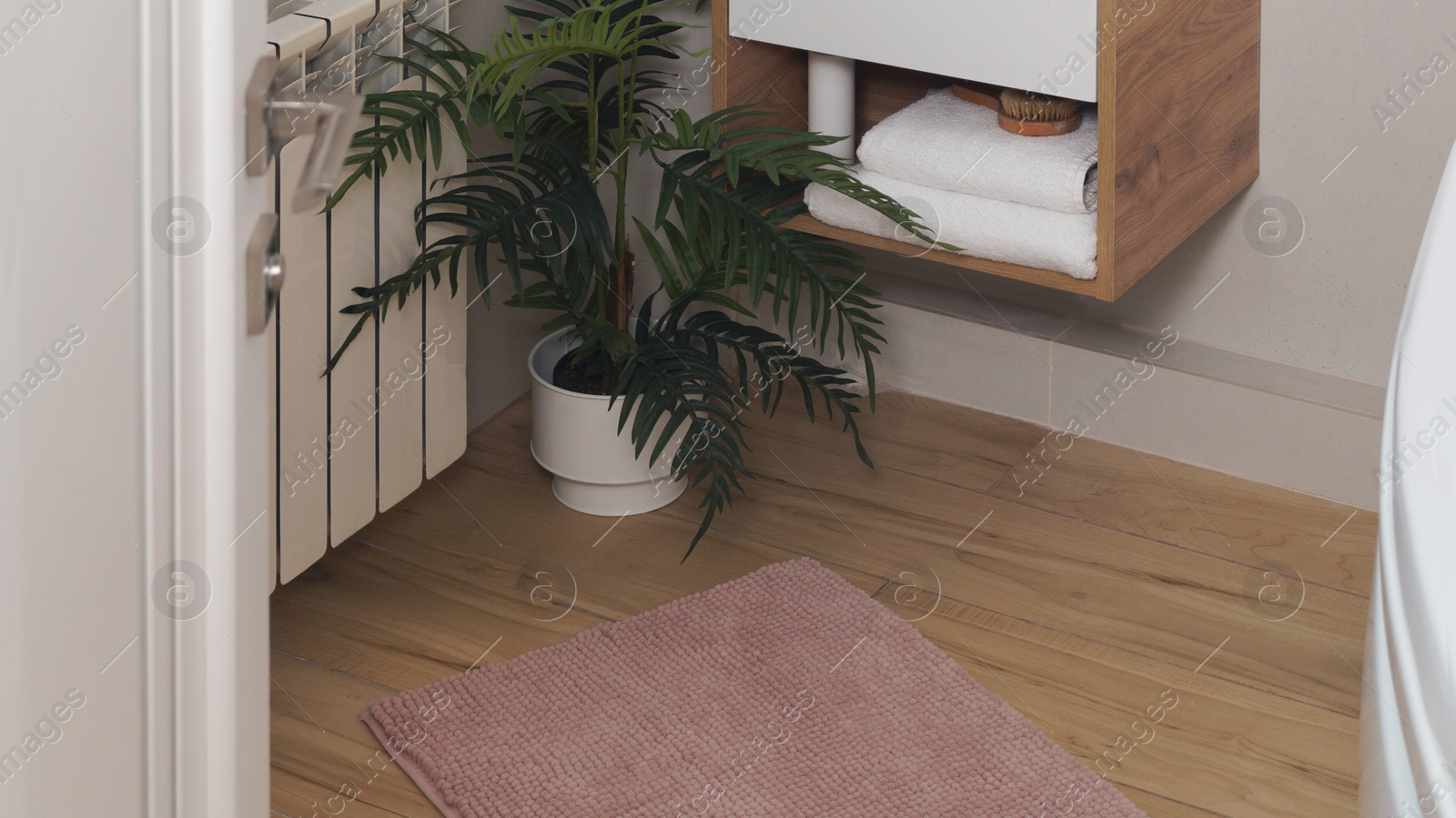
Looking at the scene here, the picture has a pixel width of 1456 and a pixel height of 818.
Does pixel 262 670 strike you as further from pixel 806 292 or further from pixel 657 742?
pixel 806 292

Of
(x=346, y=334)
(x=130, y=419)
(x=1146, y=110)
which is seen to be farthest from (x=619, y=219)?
(x=130, y=419)

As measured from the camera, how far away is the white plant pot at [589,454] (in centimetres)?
170

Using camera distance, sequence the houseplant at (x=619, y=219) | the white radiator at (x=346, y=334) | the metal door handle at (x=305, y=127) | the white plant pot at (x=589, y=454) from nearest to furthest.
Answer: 1. the metal door handle at (x=305, y=127)
2. the white radiator at (x=346, y=334)
3. the houseplant at (x=619, y=219)
4. the white plant pot at (x=589, y=454)

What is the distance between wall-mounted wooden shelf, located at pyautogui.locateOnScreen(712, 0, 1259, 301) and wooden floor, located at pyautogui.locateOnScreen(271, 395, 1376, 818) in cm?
37

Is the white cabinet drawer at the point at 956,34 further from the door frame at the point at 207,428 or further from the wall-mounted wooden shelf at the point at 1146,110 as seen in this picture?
the door frame at the point at 207,428

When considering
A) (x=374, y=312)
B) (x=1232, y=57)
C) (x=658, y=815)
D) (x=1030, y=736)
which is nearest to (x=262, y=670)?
(x=658, y=815)

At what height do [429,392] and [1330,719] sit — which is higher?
[429,392]

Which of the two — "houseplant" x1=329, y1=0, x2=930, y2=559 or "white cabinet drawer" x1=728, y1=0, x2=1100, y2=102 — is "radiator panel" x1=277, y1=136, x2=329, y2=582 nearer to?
"houseplant" x1=329, y1=0, x2=930, y2=559

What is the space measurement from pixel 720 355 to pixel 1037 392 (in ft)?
1.53

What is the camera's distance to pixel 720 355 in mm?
2115

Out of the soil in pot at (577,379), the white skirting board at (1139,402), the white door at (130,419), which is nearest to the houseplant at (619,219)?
the soil in pot at (577,379)

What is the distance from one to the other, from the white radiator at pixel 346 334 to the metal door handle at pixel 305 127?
627 millimetres

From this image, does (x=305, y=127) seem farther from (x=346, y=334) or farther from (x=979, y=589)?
(x=979, y=589)

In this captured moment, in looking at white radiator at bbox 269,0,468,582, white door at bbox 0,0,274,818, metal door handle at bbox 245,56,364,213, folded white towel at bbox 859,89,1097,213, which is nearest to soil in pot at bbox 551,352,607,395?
white radiator at bbox 269,0,468,582
